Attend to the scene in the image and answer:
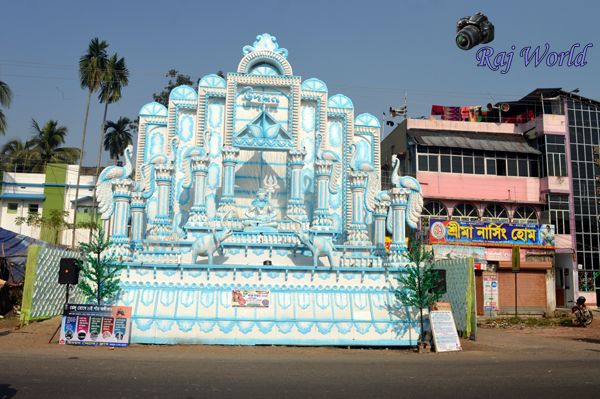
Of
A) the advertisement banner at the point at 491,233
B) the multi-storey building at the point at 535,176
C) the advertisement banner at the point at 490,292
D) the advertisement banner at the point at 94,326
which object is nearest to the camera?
the advertisement banner at the point at 94,326

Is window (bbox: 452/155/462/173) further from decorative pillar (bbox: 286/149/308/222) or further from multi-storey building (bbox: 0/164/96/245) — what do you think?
multi-storey building (bbox: 0/164/96/245)

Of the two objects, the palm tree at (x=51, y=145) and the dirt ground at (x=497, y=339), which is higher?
the palm tree at (x=51, y=145)

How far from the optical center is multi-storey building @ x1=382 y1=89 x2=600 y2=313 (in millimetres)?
36875

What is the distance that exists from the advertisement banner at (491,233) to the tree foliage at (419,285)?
17333mm

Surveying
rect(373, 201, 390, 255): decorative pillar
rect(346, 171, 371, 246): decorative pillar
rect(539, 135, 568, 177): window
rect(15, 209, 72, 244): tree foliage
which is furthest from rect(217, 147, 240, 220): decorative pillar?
rect(539, 135, 568, 177): window

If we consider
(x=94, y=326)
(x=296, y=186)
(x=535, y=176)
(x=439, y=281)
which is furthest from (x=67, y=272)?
(x=535, y=176)

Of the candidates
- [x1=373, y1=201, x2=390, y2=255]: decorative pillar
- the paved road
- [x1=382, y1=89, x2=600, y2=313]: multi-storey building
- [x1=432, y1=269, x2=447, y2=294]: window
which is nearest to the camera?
the paved road

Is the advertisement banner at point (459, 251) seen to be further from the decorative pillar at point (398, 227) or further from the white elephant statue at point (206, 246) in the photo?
the white elephant statue at point (206, 246)

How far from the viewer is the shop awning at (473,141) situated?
123 ft

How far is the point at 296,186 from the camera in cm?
Answer: 2169

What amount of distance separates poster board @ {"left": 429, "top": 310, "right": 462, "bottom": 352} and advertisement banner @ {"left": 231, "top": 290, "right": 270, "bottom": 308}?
514cm

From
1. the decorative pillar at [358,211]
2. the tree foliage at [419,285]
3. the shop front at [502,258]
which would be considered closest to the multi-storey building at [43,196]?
the shop front at [502,258]

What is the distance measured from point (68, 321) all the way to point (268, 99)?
43.4 ft

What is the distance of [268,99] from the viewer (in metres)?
24.2
